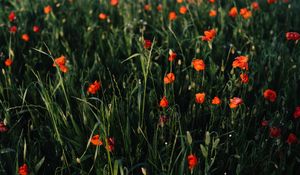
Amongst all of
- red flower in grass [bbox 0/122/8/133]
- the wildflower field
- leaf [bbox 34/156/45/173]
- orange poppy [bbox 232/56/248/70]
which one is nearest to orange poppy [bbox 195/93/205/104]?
the wildflower field

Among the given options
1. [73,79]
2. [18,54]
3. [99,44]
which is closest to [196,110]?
[73,79]

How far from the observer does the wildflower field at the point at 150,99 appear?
5.41 feet

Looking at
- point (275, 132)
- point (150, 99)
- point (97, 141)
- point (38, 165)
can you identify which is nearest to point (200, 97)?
point (150, 99)

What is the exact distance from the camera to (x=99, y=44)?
8.50ft

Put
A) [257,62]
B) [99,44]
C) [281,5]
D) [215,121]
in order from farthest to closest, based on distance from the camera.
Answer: [281,5] → [99,44] → [257,62] → [215,121]

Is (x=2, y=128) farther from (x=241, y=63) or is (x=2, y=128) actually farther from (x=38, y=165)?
(x=241, y=63)

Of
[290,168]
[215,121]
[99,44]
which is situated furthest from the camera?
[99,44]

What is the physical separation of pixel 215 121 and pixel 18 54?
1399mm

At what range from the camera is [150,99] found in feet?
6.36

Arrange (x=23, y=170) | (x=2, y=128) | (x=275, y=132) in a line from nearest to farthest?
(x=23, y=170) → (x=275, y=132) → (x=2, y=128)

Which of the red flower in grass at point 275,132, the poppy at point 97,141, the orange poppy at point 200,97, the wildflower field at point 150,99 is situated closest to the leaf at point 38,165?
the wildflower field at point 150,99

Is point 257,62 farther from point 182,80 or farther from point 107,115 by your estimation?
point 107,115

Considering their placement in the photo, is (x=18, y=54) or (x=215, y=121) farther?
(x=18, y=54)

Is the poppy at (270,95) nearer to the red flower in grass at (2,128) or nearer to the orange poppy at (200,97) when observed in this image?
the orange poppy at (200,97)
